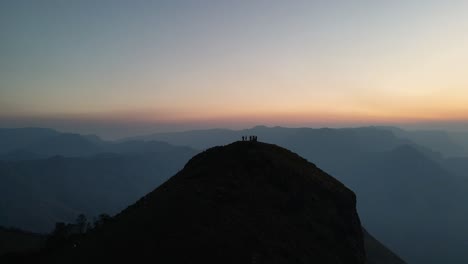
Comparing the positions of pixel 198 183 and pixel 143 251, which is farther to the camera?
pixel 198 183

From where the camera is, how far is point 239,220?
32500 mm

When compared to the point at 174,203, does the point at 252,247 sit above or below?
below

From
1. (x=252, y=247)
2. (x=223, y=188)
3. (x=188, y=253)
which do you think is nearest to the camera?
(x=188, y=253)

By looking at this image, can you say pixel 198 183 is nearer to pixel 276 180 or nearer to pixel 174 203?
pixel 174 203

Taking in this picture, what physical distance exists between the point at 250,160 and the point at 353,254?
14.5 m

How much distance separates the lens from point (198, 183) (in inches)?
1491

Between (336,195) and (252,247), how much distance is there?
18.1 m

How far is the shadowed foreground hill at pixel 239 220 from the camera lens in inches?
1128

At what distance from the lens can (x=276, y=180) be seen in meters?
41.2

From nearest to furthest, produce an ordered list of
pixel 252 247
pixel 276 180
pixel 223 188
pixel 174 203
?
pixel 252 247 < pixel 174 203 < pixel 223 188 < pixel 276 180

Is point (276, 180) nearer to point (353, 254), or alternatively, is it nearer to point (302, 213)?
point (302, 213)

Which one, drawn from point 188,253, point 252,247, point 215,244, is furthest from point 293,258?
point 188,253

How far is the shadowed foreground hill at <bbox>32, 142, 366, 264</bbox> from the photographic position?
28.7 metres

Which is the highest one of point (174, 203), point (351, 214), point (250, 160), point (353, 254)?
point (250, 160)
